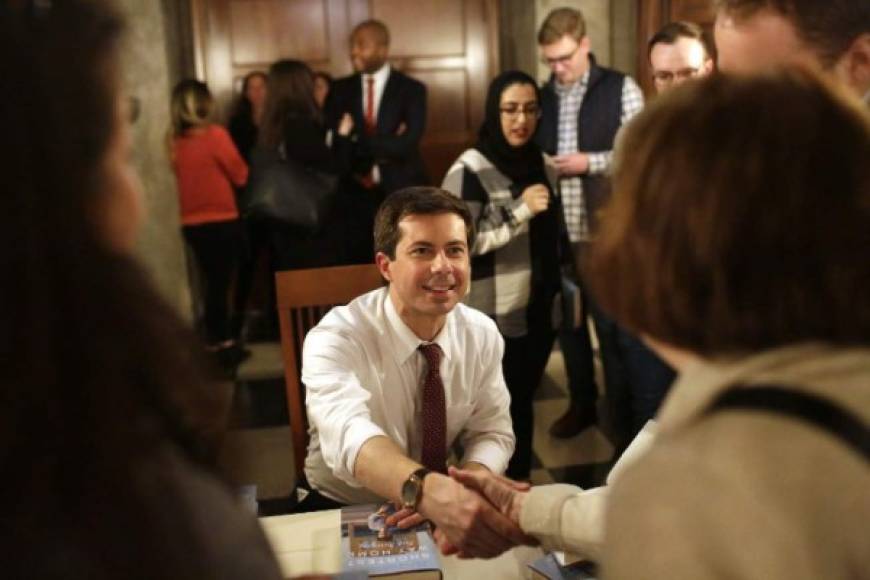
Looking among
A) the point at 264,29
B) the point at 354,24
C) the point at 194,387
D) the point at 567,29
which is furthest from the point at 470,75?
the point at 194,387

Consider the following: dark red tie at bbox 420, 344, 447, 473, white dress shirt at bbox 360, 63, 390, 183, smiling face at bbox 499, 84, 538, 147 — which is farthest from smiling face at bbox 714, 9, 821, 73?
white dress shirt at bbox 360, 63, 390, 183

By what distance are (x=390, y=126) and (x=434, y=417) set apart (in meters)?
2.44

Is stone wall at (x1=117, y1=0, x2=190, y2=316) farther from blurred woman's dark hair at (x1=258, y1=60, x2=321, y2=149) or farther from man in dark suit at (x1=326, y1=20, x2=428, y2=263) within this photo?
man in dark suit at (x1=326, y1=20, x2=428, y2=263)

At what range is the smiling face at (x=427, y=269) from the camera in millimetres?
1831

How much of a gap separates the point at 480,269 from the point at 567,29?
1097 mm

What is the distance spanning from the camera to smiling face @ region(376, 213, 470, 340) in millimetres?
1831

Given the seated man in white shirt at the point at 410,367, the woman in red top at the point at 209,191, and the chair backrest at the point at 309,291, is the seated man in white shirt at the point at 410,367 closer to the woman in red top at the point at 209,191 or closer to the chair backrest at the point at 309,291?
the chair backrest at the point at 309,291

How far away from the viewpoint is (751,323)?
0.65 meters

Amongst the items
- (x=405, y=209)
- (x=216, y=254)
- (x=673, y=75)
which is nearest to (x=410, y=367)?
(x=405, y=209)

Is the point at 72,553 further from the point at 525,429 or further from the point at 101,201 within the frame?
the point at 525,429

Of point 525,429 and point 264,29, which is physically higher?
point 264,29

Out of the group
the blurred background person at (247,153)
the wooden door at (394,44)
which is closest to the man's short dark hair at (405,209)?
the blurred background person at (247,153)

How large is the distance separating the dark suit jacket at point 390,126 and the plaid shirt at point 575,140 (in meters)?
0.85

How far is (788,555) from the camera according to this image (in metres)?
0.60
